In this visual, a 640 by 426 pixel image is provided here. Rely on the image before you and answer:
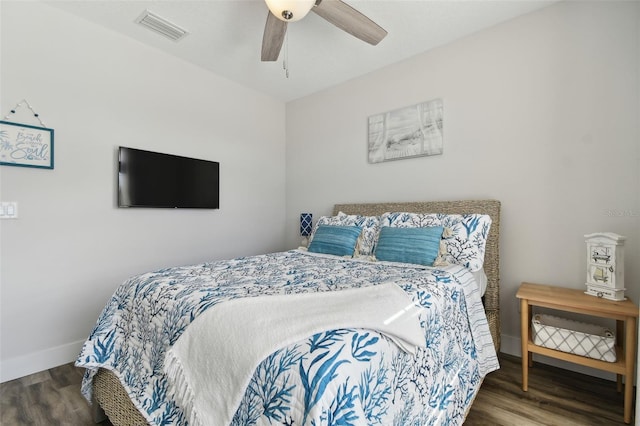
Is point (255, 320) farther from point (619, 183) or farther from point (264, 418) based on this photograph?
point (619, 183)

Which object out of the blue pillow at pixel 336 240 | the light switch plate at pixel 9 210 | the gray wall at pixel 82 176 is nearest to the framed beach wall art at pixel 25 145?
the gray wall at pixel 82 176

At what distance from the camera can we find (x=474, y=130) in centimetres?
253

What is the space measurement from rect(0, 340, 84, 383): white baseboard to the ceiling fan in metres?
2.76

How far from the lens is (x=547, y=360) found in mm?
2188

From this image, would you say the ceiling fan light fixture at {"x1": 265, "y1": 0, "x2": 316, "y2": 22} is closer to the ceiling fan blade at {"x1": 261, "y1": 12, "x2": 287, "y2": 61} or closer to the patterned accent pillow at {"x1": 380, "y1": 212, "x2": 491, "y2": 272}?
the ceiling fan blade at {"x1": 261, "y1": 12, "x2": 287, "y2": 61}

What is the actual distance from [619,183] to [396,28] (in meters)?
1.96

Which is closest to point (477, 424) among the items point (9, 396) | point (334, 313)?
point (334, 313)

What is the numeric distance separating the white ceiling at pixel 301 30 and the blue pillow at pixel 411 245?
1.66 metres

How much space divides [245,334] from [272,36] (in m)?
1.94

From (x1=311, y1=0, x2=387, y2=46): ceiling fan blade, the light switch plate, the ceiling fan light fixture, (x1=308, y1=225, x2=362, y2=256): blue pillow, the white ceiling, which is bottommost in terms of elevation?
(x1=308, y1=225, x2=362, y2=256): blue pillow

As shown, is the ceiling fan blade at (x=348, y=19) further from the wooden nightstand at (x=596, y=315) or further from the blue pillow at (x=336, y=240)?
the wooden nightstand at (x=596, y=315)

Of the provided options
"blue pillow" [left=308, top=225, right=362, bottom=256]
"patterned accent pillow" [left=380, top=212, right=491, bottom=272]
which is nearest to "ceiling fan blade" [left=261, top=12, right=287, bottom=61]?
"blue pillow" [left=308, top=225, right=362, bottom=256]

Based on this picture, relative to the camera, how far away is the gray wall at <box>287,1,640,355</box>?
194 centimetres

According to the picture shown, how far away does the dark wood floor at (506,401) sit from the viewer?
1.60 m
